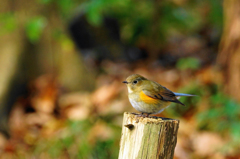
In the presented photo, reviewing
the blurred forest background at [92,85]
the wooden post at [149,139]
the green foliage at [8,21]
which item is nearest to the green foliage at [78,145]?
Answer: the blurred forest background at [92,85]

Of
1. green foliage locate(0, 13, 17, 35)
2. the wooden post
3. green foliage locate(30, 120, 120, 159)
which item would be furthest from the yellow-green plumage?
green foliage locate(0, 13, 17, 35)

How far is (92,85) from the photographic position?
288 inches

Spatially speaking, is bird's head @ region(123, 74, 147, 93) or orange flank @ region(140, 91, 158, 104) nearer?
orange flank @ region(140, 91, 158, 104)

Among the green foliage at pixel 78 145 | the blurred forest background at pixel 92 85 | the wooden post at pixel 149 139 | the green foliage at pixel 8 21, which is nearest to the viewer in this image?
the wooden post at pixel 149 139

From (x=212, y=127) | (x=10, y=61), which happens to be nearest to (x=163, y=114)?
(x=212, y=127)

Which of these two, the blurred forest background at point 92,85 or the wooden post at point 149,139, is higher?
the blurred forest background at point 92,85

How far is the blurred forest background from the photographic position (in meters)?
5.49

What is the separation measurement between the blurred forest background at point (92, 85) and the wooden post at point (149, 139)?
2.81m

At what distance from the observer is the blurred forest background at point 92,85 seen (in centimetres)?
549

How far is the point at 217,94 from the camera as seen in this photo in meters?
6.01

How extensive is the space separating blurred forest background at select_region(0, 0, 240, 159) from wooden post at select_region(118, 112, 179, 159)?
2.81m

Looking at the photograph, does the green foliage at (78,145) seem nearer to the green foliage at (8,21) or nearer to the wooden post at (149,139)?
the green foliage at (8,21)

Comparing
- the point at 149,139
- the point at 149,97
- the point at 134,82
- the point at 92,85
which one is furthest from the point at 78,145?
the point at 149,139

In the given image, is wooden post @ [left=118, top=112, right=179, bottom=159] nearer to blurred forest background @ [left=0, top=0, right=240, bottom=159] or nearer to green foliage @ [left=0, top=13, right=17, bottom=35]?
blurred forest background @ [left=0, top=0, right=240, bottom=159]
